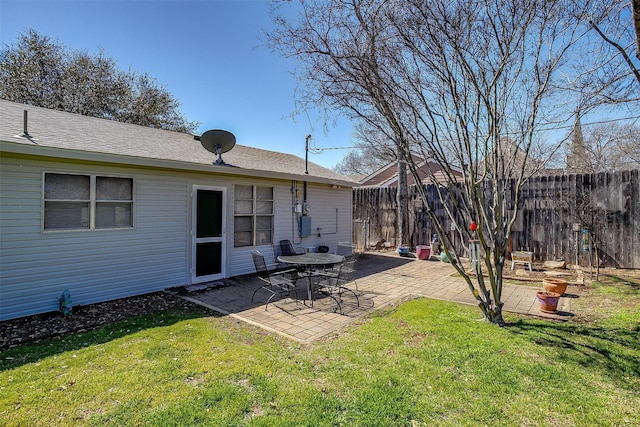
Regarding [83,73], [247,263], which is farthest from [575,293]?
[83,73]

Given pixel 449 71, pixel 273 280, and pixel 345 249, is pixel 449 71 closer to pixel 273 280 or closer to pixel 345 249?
pixel 273 280

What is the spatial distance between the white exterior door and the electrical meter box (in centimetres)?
248

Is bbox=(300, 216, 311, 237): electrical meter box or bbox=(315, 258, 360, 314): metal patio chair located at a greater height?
bbox=(300, 216, 311, 237): electrical meter box

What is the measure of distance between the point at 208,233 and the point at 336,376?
4944mm

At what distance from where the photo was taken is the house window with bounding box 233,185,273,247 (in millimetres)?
7727

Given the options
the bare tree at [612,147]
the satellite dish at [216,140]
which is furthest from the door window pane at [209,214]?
the bare tree at [612,147]

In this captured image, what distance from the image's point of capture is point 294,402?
8.66 feet

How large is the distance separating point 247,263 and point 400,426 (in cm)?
609

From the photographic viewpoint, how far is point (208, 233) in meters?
7.11

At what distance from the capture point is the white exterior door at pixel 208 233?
6906 mm

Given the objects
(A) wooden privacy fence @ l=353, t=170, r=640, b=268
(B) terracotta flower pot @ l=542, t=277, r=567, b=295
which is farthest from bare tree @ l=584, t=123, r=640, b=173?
(B) terracotta flower pot @ l=542, t=277, r=567, b=295

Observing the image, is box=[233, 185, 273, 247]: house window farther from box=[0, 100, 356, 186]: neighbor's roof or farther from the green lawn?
the green lawn

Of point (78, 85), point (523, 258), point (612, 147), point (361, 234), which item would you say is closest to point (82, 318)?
point (523, 258)

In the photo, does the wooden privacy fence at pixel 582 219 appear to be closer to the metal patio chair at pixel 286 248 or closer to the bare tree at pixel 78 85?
the metal patio chair at pixel 286 248
